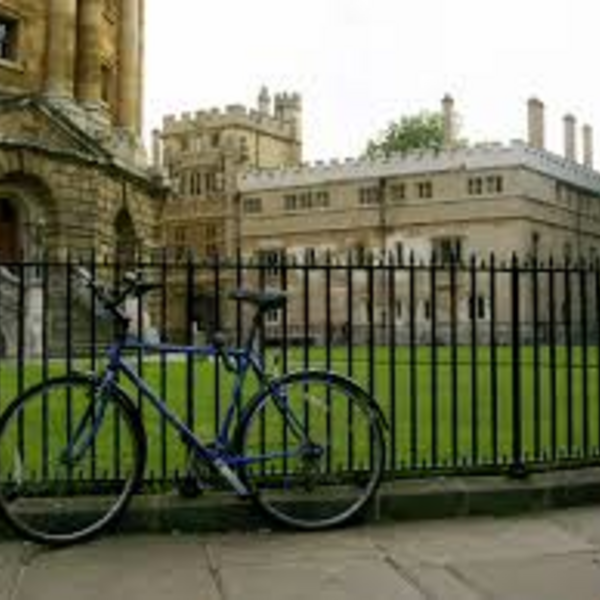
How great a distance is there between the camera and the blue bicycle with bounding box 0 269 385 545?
5395 mm

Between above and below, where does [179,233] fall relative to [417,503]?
above

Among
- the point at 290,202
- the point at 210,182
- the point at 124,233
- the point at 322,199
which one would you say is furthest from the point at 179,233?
the point at 124,233

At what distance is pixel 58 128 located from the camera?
29672 mm

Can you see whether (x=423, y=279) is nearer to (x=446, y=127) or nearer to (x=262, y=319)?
(x=446, y=127)

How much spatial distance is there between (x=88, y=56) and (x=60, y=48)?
4.99 feet

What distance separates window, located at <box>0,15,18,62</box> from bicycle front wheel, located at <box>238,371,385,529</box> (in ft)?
87.5

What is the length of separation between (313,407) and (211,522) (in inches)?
30.3

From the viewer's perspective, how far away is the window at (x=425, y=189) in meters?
58.0

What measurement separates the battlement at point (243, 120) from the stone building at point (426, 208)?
41.2 ft

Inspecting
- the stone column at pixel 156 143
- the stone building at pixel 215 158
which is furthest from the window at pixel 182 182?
the stone column at pixel 156 143

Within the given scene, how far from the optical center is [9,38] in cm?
3056

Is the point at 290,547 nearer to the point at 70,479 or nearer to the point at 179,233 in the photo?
the point at 70,479

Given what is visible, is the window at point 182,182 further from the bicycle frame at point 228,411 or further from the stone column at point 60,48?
the bicycle frame at point 228,411

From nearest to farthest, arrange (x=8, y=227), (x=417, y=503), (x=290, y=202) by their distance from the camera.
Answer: (x=417, y=503) → (x=8, y=227) → (x=290, y=202)
